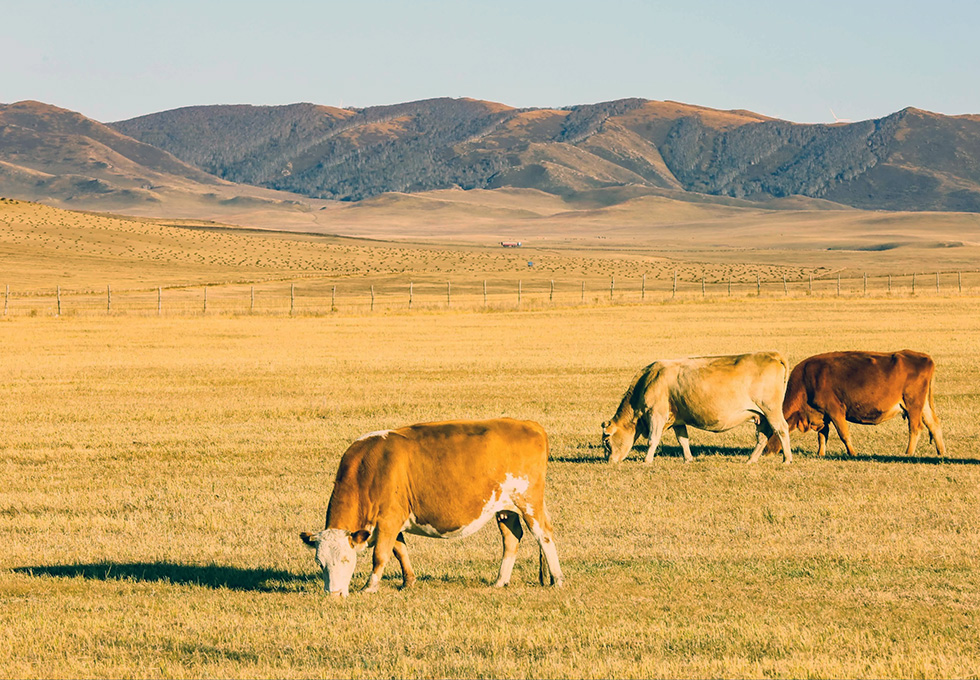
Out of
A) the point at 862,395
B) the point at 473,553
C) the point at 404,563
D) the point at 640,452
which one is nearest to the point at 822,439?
the point at 862,395

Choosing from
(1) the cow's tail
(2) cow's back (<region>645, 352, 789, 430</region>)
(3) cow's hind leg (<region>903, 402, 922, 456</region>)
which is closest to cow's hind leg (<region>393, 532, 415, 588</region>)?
(2) cow's back (<region>645, 352, 789, 430</region>)

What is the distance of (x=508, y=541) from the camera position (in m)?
11.1

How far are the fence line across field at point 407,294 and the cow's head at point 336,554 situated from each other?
50801mm

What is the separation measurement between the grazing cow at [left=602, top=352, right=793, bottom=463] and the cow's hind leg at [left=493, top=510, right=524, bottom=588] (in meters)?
6.96

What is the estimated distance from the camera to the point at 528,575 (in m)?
11.6

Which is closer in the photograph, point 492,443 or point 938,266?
point 492,443

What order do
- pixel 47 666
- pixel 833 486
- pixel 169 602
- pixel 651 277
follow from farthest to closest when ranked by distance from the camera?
pixel 651 277
pixel 833 486
pixel 169 602
pixel 47 666

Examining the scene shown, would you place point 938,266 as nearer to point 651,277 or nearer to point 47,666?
point 651,277

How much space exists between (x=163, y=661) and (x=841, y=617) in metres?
5.48

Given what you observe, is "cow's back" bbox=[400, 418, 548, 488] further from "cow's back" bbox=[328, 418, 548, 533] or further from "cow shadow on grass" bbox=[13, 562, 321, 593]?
"cow shadow on grass" bbox=[13, 562, 321, 593]

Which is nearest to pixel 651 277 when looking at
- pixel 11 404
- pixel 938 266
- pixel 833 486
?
pixel 938 266

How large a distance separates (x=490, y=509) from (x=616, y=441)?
7637 millimetres

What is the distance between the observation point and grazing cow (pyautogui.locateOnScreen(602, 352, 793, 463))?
17.9 m

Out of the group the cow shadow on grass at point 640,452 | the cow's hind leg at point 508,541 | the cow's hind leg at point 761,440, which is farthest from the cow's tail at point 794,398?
the cow's hind leg at point 508,541
